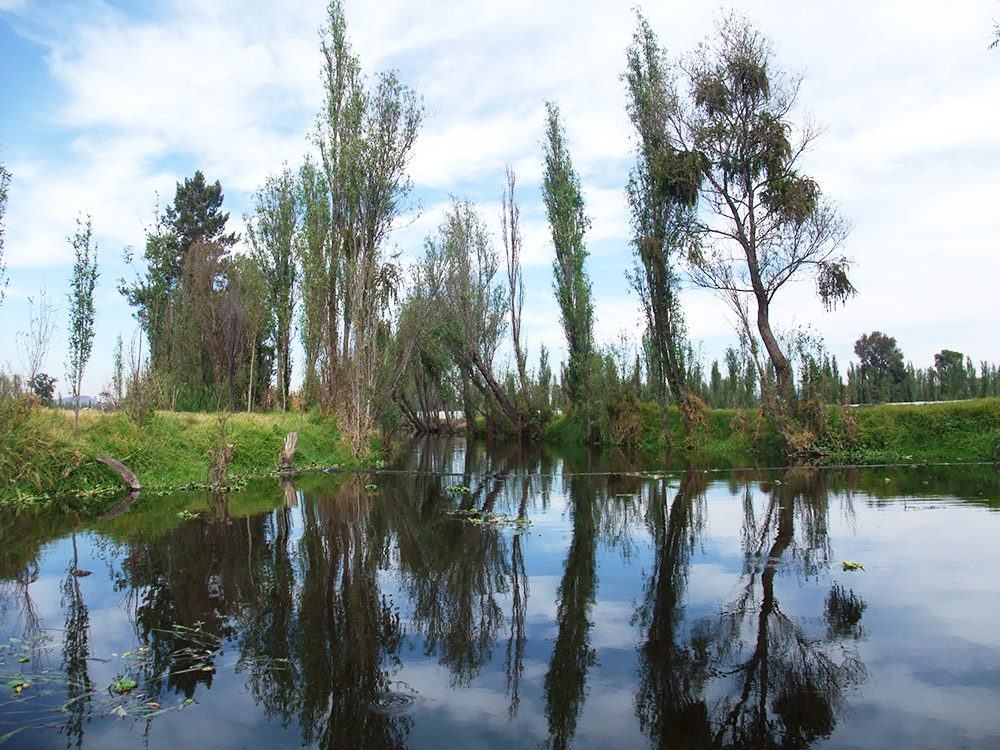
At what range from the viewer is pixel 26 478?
1134cm

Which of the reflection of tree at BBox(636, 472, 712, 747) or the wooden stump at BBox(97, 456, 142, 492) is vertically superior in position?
the wooden stump at BBox(97, 456, 142, 492)

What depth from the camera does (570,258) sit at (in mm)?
29406

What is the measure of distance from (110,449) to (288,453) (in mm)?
4314

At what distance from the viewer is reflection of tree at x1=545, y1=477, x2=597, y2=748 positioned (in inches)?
132

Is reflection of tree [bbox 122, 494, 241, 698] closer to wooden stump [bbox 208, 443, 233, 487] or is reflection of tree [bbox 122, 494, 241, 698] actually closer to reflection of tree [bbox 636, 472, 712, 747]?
reflection of tree [bbox 636, 472, 712, 747]

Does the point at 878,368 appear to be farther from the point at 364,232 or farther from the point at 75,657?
the point at 75,657

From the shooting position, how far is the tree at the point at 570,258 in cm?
2848

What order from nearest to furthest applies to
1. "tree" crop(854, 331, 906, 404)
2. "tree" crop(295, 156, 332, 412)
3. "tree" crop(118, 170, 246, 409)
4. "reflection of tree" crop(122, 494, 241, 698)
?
"reflection of tree" crop(122, 494, 241, 698)
"tree" crop(295, 156, 332, 412)
"tree" crop(118, 170, 246, 409)
"tree" crop(854, 331, 906, 404)

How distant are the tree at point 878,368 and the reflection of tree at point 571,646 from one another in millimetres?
26594

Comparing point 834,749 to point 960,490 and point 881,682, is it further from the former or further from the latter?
point 960,490

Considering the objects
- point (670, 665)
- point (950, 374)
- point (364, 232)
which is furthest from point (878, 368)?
point (670, 665)

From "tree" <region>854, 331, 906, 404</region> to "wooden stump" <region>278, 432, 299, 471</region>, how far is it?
79.6 feet

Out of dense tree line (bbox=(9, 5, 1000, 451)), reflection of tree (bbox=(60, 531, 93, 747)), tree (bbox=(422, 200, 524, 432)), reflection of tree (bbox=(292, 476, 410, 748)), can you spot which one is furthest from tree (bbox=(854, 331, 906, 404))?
reflection of tree (bbox=(60, 531, 93, 747))

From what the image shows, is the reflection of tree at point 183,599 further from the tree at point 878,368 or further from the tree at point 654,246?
the tree at point 878,368
